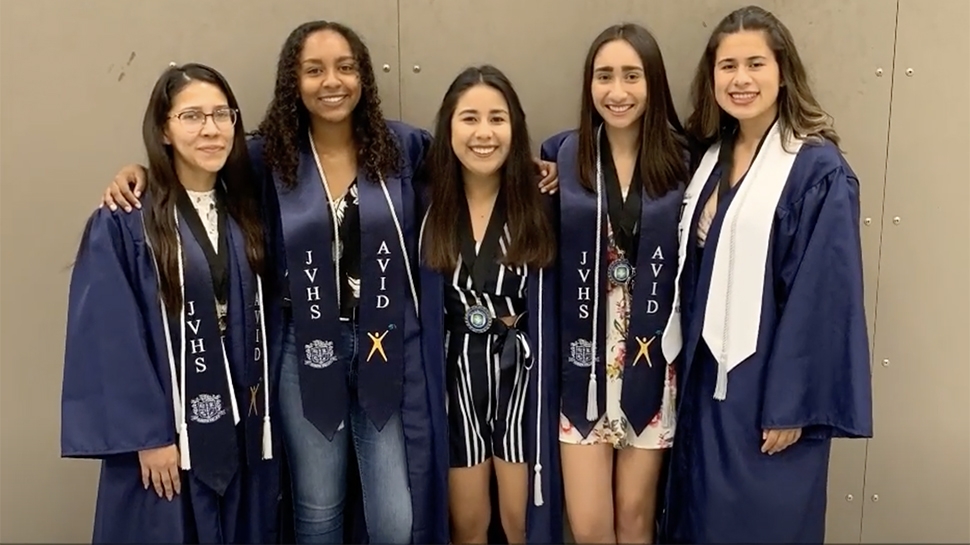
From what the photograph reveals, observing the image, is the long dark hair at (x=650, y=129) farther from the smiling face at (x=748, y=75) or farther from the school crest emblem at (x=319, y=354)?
the school crest emblem at (x=319, y=354)

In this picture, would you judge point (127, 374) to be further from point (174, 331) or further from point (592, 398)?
point (592, 398)

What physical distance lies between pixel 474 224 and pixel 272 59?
0.74 metres

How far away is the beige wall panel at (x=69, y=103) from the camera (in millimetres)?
2227

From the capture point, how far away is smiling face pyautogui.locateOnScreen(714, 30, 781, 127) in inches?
74.1

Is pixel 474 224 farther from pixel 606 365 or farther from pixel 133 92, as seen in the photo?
pixel 133 92

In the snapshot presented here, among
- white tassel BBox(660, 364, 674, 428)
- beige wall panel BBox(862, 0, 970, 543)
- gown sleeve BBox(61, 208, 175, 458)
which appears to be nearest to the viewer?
gown sleeve BBox(61, 208, 175, 458)

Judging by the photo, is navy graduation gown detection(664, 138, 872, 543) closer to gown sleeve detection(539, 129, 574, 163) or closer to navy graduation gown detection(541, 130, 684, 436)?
navy graduation gown detection(541, 130, 684, 436)

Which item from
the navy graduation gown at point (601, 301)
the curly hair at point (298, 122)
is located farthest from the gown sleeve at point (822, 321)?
the curly hair at point (298, 122)

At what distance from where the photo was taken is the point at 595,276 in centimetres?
198

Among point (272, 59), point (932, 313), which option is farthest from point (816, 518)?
point (272, 59)

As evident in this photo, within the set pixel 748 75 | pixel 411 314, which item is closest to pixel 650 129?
pixel 748 75

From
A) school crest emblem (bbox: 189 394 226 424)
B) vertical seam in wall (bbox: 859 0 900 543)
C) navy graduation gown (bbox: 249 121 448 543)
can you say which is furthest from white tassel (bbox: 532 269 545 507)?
vertical seam in wall (bbox: 859 0 900 543)

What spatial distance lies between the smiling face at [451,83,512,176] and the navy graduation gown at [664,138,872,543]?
463mm

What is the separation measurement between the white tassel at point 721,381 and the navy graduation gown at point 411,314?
26.0 inches
